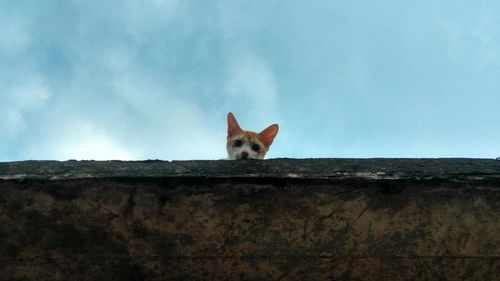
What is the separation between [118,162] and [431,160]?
1.11 meters

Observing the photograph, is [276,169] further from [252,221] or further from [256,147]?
[256,147]

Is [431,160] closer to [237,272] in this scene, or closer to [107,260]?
[237,272]

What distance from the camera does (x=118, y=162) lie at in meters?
1.74

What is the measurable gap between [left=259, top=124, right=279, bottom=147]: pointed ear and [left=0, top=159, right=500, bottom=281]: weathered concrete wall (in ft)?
16.1

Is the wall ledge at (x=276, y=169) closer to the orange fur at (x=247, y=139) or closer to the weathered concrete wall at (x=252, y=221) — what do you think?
the weathered concrete wall at (x=252, y=221)

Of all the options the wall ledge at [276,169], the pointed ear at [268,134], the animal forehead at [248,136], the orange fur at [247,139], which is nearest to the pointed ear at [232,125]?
the orange fur at [247,139]

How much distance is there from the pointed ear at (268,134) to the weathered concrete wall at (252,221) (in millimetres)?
4895

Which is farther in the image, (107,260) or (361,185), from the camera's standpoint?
(107,260)

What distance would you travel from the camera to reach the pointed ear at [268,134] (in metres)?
6.62

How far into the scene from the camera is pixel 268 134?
6.67 metres

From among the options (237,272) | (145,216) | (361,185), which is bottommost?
(237,272)

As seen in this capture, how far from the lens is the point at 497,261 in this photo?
1.66 metres

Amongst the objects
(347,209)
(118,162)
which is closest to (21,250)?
(118,162)

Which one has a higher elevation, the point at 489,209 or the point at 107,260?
the point at 489,209
